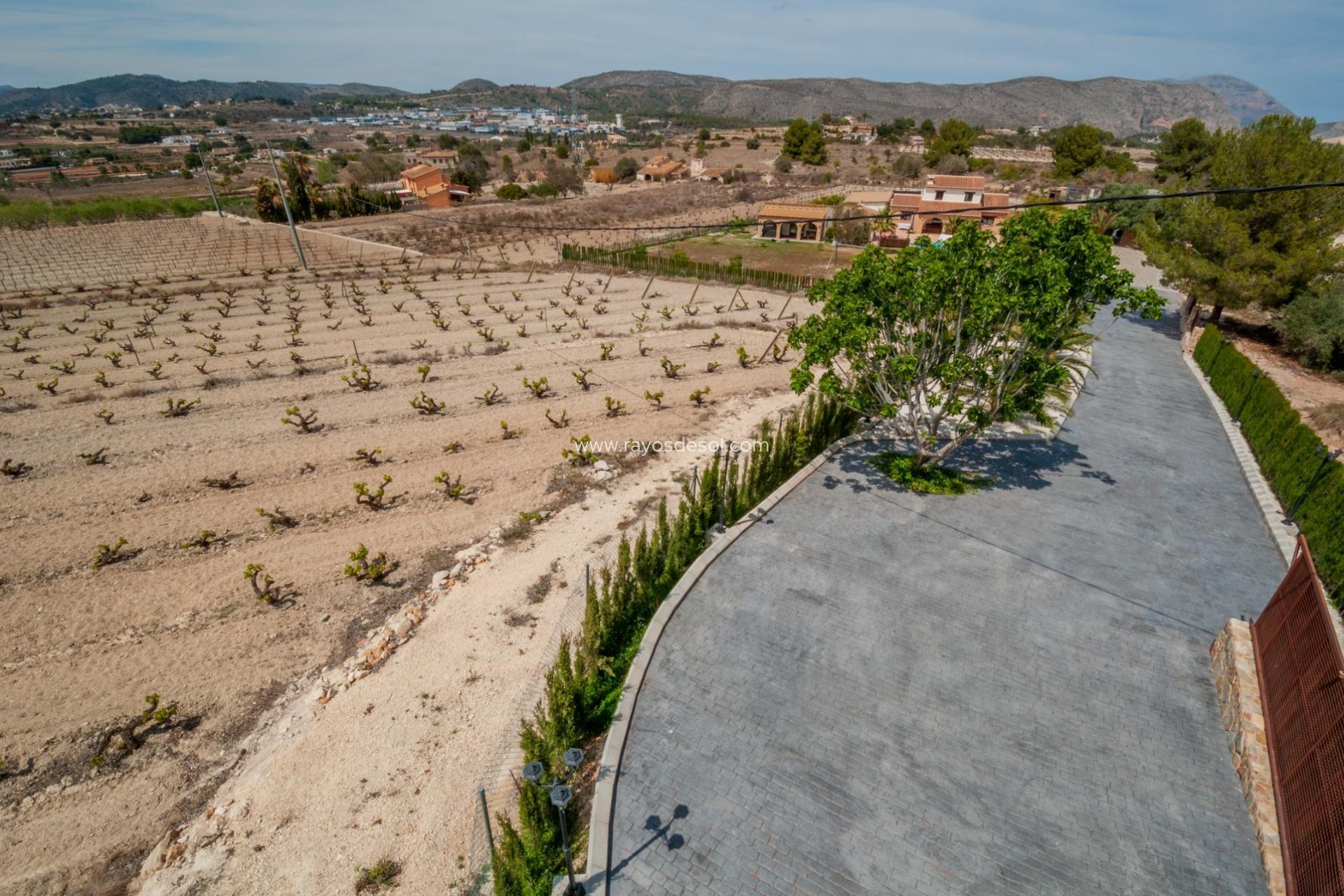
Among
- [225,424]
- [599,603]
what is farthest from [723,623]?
[225,424]

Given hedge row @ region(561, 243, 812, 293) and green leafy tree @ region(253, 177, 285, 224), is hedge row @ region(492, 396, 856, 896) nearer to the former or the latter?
hedge row @ region(561, 243, 812, 293)

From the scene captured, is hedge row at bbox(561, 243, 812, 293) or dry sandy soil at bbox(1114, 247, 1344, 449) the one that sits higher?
dry sandy soil at bbox(1114, 247, 1344, 449)

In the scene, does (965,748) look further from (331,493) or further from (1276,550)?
(331,493)

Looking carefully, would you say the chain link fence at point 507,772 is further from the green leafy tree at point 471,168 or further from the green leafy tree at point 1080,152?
the green leafy tree at point 1080,152

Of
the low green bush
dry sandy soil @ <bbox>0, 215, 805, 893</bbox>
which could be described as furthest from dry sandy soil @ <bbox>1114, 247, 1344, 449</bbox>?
dry sandy soil @ <bbox>0, 215, 805, 893</bbox>

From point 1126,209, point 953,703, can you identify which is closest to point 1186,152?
point 1126,209

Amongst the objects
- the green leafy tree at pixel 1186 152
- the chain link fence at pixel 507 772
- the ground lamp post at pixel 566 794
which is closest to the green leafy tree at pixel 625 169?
the green leafy tree at pixel 1186 152

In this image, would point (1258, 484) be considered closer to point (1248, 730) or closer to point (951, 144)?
point (1248, 730)
